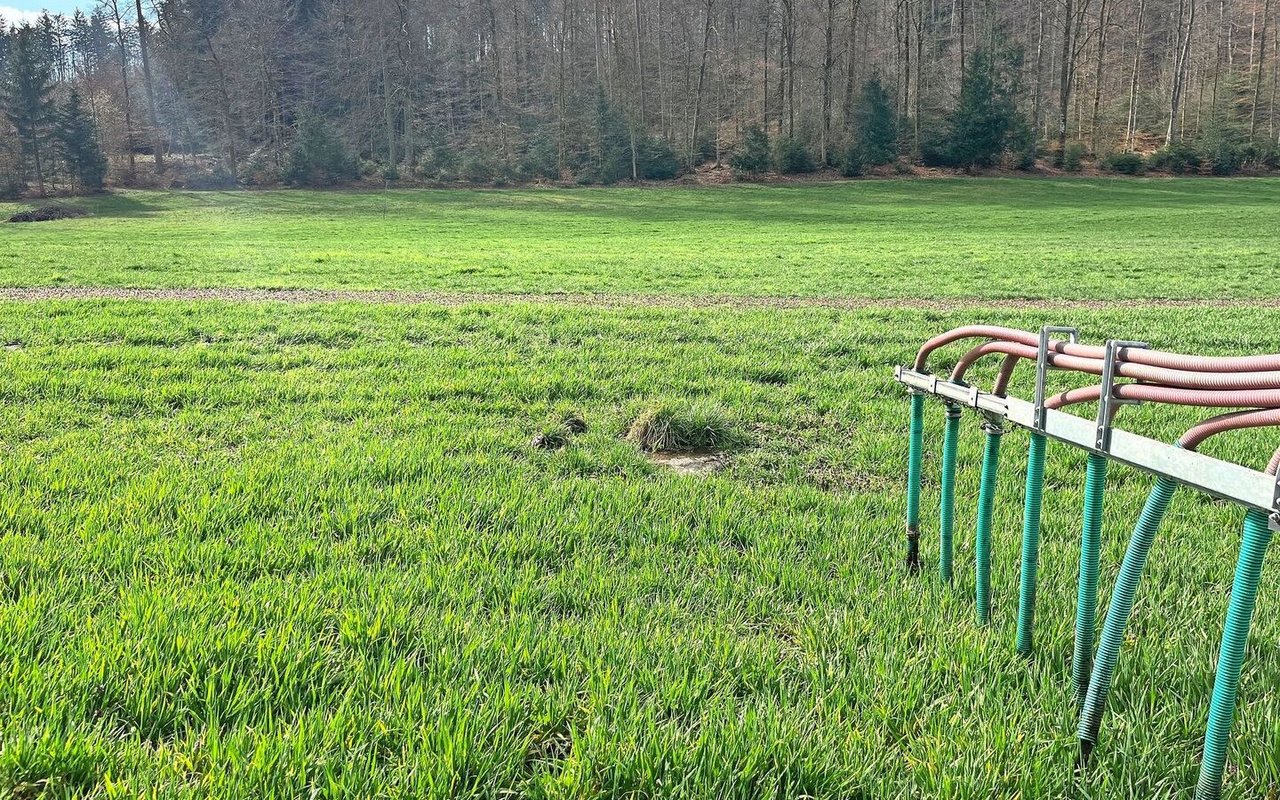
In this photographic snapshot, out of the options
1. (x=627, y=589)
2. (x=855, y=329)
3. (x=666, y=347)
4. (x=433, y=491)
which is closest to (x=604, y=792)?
(x=627, y=589)

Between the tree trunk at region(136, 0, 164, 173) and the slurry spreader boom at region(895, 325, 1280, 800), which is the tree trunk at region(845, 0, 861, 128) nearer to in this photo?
the tree trunk at region(136, 0, 164, 173)

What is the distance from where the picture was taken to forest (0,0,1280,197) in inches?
1850

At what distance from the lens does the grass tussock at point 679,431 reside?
16.3 ft

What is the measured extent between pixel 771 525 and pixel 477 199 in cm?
4036

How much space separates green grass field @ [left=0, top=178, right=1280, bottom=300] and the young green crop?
28.8 feet

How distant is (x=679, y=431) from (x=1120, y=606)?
132 inches

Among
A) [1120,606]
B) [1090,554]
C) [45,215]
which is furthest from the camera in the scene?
[45,215]

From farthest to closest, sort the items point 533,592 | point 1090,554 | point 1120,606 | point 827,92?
point 827,92, point 533,592, point 1090,554, point 1120,606

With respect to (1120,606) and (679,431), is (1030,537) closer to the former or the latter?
(1120,606)

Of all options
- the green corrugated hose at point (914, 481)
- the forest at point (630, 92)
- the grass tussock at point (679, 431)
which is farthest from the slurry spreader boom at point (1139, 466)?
the forest at point (630, 92)

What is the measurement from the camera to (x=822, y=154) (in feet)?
160

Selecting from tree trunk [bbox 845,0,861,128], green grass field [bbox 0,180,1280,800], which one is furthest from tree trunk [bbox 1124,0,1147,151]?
green grass field [bbox 0,180,1280,800]

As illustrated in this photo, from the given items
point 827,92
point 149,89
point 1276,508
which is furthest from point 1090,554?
point 149,89

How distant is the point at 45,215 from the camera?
33469mm
